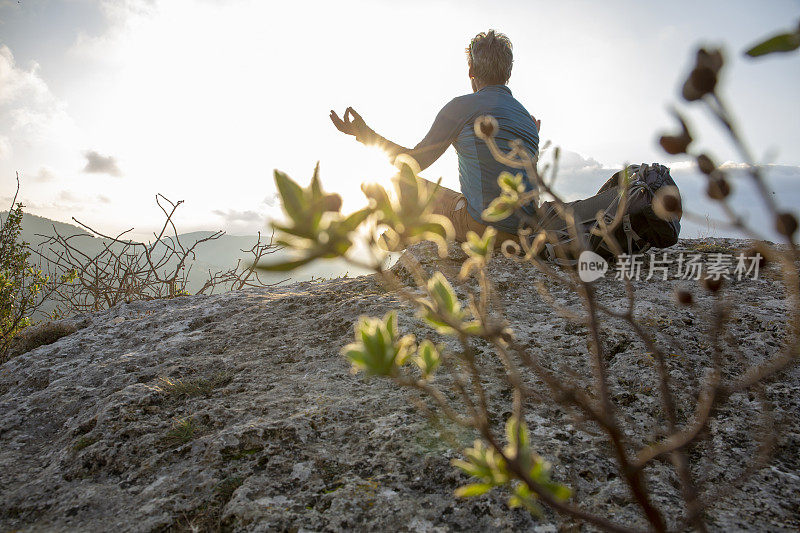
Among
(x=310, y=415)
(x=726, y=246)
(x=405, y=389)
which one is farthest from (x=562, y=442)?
(x=726, y=246)

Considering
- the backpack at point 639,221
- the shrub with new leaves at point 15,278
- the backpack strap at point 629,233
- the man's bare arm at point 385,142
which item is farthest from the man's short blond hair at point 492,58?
the shrub with new leaves at point 15,278

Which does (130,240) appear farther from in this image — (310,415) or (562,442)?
(562,442)

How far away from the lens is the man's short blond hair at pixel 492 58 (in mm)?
3854

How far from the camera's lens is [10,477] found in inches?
65.2

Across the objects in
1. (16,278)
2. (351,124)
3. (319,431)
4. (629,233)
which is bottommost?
(319,431)

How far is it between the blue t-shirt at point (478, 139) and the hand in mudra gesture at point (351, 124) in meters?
1.13

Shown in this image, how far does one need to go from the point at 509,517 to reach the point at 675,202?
0.91m

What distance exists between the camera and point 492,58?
3848mm

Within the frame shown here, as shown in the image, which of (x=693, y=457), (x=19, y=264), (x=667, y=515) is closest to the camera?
(x=667, y=515)

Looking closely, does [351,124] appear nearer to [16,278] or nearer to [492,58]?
[492,58]

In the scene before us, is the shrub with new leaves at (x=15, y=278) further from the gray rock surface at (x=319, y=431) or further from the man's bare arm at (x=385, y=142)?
the man's bare arm at (x=385, y=142)

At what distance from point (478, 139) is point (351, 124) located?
1581 millimetres

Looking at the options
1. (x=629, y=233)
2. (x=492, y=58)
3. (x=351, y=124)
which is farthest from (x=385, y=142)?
(x=629, y=233)

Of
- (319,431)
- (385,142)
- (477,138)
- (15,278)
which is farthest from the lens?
(15,278)
